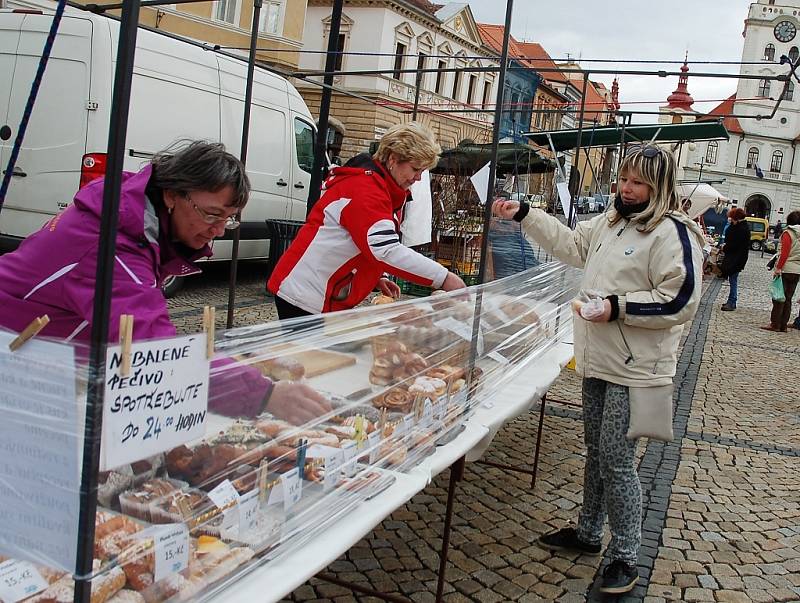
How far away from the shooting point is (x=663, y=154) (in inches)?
117

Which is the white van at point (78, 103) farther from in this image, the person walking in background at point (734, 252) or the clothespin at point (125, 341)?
the person walking in background at point (734, 252)

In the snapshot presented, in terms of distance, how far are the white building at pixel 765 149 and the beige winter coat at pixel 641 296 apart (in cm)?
7707

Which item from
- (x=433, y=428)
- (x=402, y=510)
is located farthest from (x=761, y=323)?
(x=433, y=428)

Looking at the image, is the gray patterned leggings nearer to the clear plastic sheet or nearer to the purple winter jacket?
the clear plastic sheet

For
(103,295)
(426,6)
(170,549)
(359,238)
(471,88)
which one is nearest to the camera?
(103,295)

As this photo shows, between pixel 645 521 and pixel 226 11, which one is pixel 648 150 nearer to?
pixel 645 521

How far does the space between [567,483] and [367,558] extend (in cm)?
157

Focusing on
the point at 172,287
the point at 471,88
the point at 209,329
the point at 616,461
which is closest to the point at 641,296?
the point at 616,461

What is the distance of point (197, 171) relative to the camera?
187cm

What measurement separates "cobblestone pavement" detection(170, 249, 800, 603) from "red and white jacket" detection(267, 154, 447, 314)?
3.61ft

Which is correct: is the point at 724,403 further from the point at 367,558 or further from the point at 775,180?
the point at 775,180

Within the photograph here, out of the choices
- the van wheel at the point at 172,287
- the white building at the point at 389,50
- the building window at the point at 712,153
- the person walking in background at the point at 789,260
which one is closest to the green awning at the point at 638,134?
the person walking in background at the point at 789,260

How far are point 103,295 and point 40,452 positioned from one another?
1.00 ft

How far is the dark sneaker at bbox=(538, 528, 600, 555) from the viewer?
354cm
